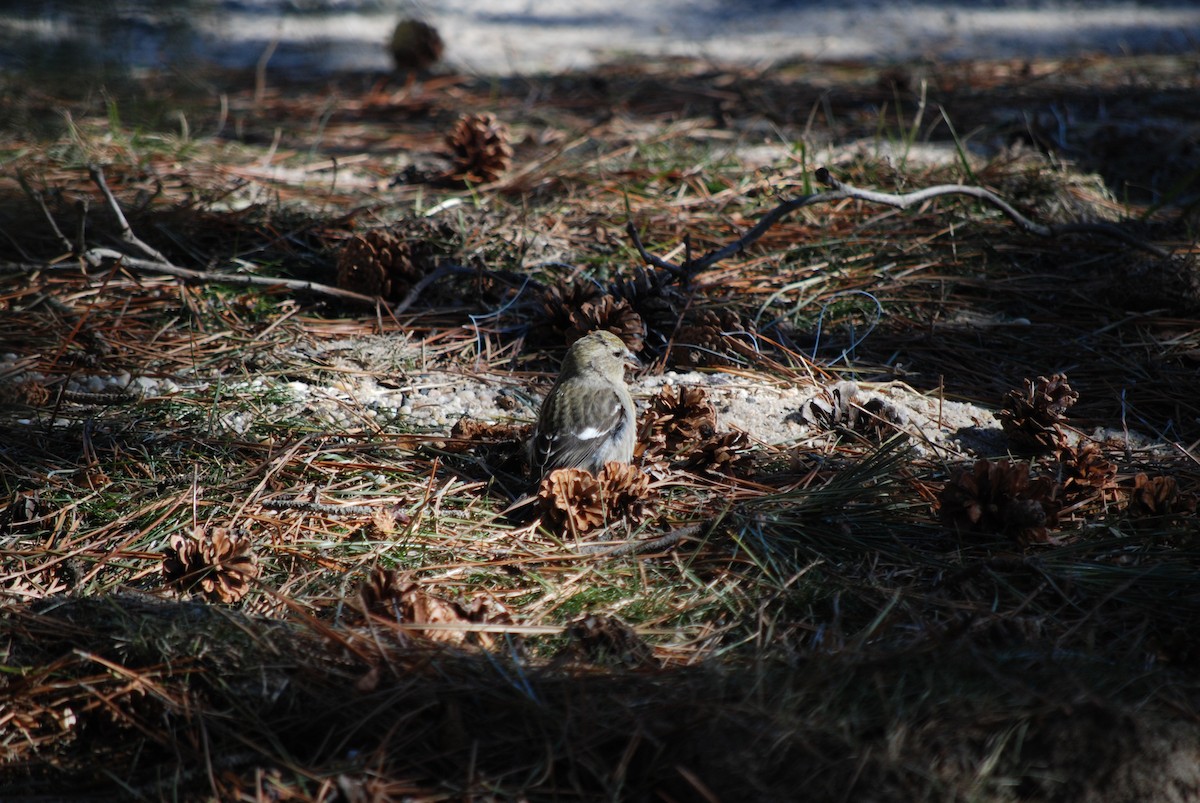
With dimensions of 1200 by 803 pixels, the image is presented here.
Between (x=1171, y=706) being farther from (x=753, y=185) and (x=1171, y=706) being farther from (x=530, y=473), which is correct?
(x=753, y=185)

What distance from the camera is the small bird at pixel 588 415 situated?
3275mm

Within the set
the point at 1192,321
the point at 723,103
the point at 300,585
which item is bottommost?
the point at 300,585

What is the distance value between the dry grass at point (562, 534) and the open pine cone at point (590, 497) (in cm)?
8

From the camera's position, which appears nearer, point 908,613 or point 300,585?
point 908,613

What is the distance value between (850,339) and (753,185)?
150cm

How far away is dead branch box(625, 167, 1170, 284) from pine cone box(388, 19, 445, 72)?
4.74 meters

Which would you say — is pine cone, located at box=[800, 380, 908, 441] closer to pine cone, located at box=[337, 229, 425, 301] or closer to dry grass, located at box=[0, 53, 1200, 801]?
dry grass, located at box=[0, 53, 1200, 801]

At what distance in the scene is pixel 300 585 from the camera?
2.80m

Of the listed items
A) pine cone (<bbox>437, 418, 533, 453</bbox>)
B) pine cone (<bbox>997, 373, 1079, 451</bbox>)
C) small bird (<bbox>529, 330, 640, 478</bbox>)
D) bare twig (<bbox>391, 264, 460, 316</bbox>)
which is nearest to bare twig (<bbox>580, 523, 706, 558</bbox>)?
small bird (<bbox>529, 330, 640, 478</bbox>)

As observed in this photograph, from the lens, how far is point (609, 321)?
4.04 metres

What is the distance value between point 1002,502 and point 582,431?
4.61ft

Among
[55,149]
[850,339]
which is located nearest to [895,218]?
[850,339]

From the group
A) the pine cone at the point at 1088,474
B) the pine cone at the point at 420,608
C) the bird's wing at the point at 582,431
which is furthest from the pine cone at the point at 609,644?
the pine cone at the point at 1088,474

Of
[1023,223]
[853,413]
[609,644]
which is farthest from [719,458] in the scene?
[1023,223]
